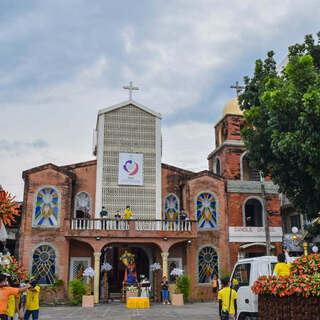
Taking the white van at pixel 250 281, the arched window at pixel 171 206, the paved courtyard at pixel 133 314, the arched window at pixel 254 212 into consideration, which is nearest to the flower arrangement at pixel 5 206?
the white van at pixel 250 281

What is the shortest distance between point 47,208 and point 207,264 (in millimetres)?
9031

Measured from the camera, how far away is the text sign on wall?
73.9ft

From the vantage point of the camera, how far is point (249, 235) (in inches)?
875

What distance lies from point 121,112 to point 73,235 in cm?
791

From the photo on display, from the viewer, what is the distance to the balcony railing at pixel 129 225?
19.9 m

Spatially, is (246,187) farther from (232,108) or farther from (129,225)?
(129,225)

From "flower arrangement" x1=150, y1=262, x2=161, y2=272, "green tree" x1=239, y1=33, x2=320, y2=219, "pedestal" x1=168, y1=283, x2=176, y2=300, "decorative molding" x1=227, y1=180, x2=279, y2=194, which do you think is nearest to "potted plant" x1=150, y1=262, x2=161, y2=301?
"flower arrangement" x1=150, y1=262, x2=161, y2=272

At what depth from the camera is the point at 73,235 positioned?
771 inches

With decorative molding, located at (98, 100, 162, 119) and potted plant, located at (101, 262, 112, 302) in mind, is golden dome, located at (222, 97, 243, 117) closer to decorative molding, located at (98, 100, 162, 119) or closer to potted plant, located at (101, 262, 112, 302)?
decorative molding, located at (98, 100, 162, 119)

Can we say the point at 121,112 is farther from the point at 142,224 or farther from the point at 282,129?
the point at 282,129

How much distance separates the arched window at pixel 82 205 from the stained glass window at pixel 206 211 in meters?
6.17

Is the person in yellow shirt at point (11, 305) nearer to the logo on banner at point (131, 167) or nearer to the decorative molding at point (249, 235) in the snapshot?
the logo on banner at point (131, 167)

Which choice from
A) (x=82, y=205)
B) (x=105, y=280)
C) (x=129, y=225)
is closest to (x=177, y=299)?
(x=105, y=280)

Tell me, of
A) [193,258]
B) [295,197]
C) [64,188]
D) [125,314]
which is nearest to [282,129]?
[295,197]
